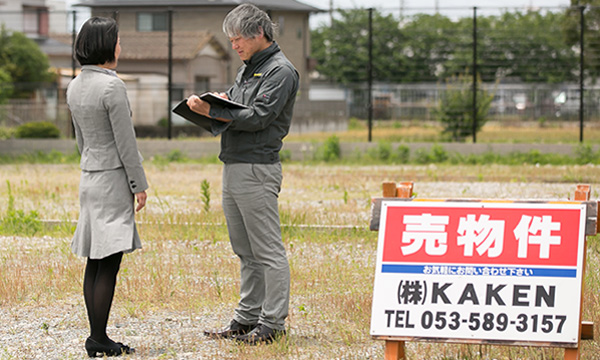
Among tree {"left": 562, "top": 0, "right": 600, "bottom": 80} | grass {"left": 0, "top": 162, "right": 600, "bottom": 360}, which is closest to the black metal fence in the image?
tree {"left": 562, "top": 0, "right": 600, "bottom": 80}

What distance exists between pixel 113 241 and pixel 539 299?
2.37m

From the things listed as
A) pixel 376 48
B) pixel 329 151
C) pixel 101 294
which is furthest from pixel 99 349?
pixel 376 48

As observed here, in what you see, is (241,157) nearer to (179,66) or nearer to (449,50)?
(449,50)

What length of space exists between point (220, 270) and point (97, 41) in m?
2.99

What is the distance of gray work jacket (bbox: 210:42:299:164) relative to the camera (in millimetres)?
5168

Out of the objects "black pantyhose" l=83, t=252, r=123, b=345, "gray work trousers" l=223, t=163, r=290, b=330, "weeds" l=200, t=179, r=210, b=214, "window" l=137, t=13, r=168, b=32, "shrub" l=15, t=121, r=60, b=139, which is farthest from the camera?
"window" l=137, t=13, r=168, b=32

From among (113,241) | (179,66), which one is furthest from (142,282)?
(179,66)

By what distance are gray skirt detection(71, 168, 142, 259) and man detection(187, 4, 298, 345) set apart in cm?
62

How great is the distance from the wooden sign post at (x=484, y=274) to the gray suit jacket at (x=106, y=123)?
5.01ft

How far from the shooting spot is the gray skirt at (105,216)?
5.08m

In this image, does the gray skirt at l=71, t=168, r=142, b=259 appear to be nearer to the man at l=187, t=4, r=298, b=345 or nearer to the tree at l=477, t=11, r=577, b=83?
the man at l=187, t=4, r=298, b=345

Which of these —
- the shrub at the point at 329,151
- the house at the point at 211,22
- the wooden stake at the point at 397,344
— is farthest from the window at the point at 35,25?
the wooden stake at the point at 397,344

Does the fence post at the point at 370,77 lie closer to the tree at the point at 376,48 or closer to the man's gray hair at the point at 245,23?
the tree at the point at 376,48

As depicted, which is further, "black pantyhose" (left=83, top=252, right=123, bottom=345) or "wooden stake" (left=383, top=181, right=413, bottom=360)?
"black pantyhose" (left=83, top=252, right=123, bottom=345)
